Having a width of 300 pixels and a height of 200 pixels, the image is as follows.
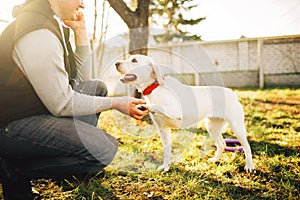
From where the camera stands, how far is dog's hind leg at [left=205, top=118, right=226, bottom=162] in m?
2.67

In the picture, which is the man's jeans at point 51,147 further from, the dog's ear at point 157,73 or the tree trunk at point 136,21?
the tree trunk at point 136,21

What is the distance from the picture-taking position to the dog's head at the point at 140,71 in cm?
222

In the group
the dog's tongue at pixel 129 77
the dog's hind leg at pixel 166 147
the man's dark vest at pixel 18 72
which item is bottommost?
the dog's hind leg at pixel 166 147

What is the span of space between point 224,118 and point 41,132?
1541 mm

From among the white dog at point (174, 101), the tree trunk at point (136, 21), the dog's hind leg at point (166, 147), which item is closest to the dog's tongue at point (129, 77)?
the white dog at point (174, 101)

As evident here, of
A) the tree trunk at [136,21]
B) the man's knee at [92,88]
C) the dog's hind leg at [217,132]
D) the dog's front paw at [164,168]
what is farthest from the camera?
the tree trunk at [136,21]

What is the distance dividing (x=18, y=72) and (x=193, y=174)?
1.50m

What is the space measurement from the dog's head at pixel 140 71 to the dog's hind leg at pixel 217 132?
771mm

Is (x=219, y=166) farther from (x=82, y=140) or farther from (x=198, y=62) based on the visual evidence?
(x=198, y=62)

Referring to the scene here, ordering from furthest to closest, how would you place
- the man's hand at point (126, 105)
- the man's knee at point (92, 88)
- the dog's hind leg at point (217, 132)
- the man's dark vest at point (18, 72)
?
the dog's hind leg at point (217, 132)
the man's knee at point (92, 88)
the man's hand at point (126, 105)
the man's dark vest at point (18, 72)

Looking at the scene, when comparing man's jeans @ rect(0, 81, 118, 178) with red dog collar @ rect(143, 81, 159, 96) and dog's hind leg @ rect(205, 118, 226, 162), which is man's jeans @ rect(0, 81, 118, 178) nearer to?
red dog collar @ rect(143, 81, 159, 96)

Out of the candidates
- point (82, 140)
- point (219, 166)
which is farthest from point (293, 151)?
point (82, 140)

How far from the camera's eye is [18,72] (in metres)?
1.50

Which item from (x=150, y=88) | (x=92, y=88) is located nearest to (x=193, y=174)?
(x=150, y=88)
